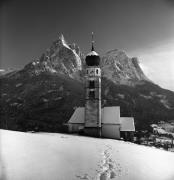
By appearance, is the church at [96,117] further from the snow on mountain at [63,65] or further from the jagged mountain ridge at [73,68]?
the snow on mountain at [63,65]

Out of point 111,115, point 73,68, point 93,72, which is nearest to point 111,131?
point 111,115

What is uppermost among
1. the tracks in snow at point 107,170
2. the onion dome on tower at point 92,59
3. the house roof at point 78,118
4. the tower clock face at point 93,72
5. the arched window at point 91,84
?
the onion dome on tower at point 92,59

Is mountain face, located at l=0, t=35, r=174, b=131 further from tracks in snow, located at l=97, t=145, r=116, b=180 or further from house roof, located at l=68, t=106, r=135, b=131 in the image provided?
tracks in snow, located at l=97, t=145, r=116, b=180

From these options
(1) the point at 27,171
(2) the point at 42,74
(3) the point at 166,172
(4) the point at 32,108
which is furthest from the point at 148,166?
(2) the point at 42,74

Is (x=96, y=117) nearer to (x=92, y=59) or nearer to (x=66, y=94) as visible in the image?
(x=92, y=59)

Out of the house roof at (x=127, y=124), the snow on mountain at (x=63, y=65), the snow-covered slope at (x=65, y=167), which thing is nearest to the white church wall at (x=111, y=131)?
the house roof at (x=127, y=124)

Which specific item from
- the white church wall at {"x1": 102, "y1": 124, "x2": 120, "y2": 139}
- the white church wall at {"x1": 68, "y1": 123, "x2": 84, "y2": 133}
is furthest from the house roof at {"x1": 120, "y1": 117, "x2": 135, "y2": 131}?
the white church wall at {"x1": 68, "y1": 123, "x2": 84, "y2": 133}
